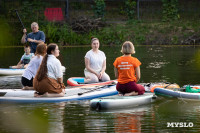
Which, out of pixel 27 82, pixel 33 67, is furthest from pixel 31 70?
pixel 27 82

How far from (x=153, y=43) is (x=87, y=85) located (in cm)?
1974

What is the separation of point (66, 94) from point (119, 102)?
169 cm

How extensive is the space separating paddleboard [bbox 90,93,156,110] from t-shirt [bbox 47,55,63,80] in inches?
40.7

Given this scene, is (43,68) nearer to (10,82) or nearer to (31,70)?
(31,70)

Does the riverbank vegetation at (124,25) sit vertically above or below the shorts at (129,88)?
above

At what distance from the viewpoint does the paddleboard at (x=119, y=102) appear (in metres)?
9.74

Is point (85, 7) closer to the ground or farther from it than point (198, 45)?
farther from it

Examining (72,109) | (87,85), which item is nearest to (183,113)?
(72,109)

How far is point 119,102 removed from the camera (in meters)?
9.84

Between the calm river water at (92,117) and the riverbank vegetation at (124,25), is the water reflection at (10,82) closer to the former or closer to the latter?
the calm river water at (92,117)

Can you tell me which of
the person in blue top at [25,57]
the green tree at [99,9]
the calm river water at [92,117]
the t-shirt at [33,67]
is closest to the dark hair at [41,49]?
the t-shirt at [33,67]

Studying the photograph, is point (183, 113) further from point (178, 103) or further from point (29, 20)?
point (29, 20)

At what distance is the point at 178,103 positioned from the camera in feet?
34.7

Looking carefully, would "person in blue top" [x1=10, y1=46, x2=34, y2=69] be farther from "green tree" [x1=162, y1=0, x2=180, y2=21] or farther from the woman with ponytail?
"green tree" [x1=162, y1=0, x2=180, y2=21]
